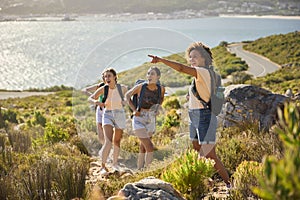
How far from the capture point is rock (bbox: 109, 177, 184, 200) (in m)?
3.54

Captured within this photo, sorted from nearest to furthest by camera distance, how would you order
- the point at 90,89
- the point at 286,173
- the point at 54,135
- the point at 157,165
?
the point at 286,173 < the point at 157,165 < the point at 90,89 < the point at 54,135

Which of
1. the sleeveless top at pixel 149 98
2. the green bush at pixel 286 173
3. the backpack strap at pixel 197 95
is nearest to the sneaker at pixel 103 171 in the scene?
the sleeveless top at pixel 149 98

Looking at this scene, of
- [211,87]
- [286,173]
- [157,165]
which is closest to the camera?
[286,173]

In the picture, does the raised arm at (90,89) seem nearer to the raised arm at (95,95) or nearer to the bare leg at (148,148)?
the raised arm at (95,95)

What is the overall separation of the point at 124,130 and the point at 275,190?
5.10 metres

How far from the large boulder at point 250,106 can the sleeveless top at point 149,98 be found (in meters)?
3.00

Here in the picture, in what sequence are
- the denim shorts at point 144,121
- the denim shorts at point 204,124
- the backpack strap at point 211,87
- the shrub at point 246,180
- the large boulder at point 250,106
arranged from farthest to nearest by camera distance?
1. the large boulder at point 250,106
2. the denim shorts at point 144,121
3. the denim shorts at point 204,124
4. the backpack strap at point 211,87
5. the shrub at point 246,180

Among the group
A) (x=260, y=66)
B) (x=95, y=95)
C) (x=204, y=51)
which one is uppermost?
(x=204, y=51)

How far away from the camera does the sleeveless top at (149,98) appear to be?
5.60 m

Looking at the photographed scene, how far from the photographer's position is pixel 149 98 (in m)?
5.62

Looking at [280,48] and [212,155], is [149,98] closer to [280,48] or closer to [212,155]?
[212,155]

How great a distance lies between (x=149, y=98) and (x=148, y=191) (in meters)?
2.19

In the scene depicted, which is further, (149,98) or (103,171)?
(103,171)

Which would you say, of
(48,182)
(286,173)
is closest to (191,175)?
(48,182)
